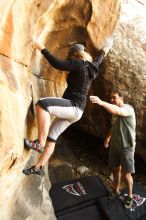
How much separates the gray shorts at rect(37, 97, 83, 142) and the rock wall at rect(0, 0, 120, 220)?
0.27 metres

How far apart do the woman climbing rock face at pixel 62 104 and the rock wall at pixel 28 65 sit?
7.8 inches

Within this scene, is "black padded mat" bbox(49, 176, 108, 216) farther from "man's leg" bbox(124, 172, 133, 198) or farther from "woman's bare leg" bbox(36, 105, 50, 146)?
"woman's bare leg" bbox(36, 105, 50, 146)

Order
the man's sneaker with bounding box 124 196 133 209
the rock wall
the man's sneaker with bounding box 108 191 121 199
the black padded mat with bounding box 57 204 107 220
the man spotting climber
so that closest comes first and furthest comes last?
1. the rock wall
2. the man spotting climber
3. the black padded mat with bounding box 57 204 107 220
4. the man's sneaker with bounding box 124 196 133 209
5. the man's sneaker with bounding box 108 191 121 199

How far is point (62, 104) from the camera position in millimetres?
4195

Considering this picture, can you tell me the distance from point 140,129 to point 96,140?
195 centimetres

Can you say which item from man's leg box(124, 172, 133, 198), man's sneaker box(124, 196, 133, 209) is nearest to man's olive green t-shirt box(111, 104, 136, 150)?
man's leg box(124, 172, 133, 198)

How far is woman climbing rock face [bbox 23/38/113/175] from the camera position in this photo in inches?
162

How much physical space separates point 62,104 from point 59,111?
94 millimetres

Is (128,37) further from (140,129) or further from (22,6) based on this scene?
(22,6)

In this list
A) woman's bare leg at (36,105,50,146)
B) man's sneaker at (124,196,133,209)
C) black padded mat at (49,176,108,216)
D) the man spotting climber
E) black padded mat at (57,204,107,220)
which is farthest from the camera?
man's sneaker at (124,196,133,209)

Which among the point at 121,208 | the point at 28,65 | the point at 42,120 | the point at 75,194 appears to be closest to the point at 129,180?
the point at 121,208

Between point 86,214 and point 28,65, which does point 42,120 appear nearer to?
point 28,65

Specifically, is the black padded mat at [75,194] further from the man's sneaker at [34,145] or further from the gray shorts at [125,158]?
the man's sneaker at [34,145]

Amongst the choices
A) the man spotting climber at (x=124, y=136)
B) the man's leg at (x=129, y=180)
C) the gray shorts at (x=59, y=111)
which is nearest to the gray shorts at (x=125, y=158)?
the man spotting climber at (x=124, y=136)
